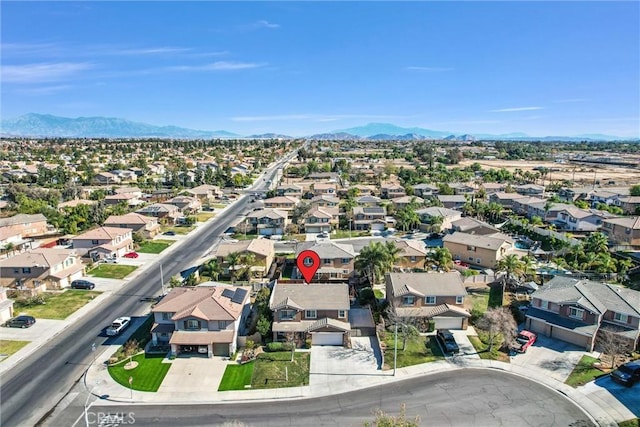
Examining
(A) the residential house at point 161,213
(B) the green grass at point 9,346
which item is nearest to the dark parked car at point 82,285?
(B) the green grass at point 9,346

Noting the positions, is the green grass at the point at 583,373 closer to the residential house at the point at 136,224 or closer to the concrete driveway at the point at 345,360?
the concrete driveway at the point at 345,360

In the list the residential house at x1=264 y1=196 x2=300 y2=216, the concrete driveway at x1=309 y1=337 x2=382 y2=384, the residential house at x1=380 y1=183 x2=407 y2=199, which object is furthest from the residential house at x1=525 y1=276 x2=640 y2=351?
the residential house at x1=380 y1=183 x2=407 y2=199

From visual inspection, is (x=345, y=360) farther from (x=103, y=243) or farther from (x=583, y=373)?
(x=103, y=243)

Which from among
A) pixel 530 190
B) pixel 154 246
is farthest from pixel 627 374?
pixel 530 190

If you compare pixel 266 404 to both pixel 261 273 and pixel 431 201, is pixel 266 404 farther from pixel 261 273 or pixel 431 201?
pixel 431 201

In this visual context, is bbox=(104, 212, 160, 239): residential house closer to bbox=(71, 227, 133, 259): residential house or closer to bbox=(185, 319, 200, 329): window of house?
bbox=(71, 227, 133, 259): residential house

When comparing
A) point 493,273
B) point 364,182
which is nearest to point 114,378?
point 493,273

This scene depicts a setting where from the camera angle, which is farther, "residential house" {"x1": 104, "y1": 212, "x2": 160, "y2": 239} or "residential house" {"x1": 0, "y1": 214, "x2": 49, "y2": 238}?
"residential house" {"x1": 104, "y1": 212, "x2": 160, "y2": 239}
